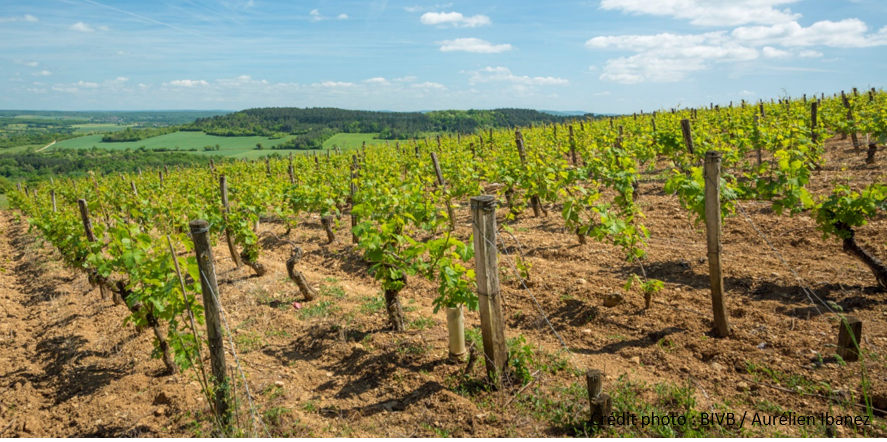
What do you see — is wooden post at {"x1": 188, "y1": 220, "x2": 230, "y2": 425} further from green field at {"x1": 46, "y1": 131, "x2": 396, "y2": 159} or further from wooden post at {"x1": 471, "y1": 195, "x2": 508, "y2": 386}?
green field at {"x1": 46, "y1": 131, "x2": 396, "y2": 159}

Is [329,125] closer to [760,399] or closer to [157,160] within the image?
[157,160]

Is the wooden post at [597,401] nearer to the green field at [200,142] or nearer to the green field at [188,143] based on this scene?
the green field at [200,142]

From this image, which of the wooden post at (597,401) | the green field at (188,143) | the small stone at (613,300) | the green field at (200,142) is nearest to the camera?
the wooden post at (597,401)

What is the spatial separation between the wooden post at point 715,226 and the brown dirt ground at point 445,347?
272 mm

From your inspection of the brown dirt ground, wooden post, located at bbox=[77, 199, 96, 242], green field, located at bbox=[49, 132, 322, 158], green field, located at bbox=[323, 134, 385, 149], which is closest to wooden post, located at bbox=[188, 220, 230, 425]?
the brown dirt ground

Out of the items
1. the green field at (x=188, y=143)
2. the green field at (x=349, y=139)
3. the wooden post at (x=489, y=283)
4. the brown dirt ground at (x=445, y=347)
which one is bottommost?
the brown dirt ground at (x=445, y=347)

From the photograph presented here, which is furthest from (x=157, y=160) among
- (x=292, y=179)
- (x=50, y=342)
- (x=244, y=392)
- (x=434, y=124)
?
(x=244, y=392)

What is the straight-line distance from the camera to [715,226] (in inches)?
170

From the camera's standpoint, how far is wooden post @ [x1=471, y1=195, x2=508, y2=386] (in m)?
3.66

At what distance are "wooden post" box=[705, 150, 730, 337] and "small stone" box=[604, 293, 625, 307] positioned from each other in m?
1.13

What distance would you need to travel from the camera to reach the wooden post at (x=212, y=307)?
323 cm

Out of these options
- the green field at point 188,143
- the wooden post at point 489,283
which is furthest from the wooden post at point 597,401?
the green field at point 188,143

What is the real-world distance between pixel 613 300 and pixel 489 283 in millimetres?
2370

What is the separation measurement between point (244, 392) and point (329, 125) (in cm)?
6458
